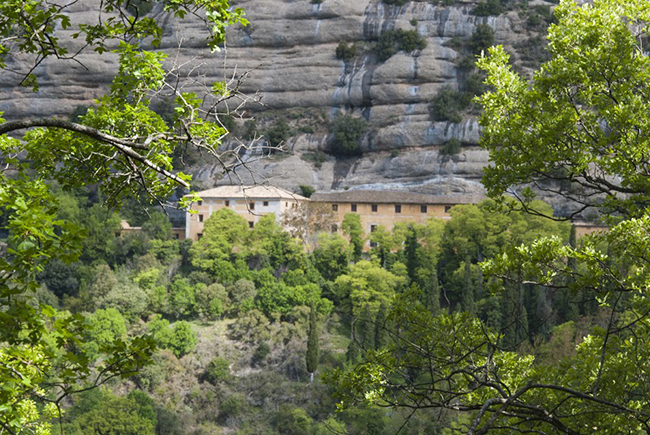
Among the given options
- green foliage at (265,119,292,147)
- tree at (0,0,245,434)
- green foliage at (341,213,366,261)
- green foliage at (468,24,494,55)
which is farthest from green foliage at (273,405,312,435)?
green foliage at (468,24,494,55)

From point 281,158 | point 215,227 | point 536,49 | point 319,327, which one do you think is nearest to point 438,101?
point 536,49

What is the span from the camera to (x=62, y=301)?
162 feet

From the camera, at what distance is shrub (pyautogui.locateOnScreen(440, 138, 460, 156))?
203 feet

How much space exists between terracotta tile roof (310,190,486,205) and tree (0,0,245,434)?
50048 mm

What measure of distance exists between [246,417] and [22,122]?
34.9 m

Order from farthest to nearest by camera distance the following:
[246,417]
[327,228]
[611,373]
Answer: [327,228] → [246,417] → [611,373]

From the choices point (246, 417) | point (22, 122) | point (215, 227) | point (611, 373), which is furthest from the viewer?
point (215, 227)

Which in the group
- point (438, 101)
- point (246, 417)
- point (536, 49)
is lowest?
point (246, 417)

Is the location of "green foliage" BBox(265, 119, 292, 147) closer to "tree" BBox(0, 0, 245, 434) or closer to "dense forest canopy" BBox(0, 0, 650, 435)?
"dense forest canopy" BBox(0, 0, 650, 435)

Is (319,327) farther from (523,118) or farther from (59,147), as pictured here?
(59,147)

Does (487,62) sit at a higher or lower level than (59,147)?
higher

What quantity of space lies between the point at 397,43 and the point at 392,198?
15.8 meters

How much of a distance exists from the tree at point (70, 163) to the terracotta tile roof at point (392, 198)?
50048mm

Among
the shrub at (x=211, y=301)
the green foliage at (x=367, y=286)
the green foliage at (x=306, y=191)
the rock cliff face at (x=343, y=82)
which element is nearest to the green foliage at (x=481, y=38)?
the rock cliff face at (x=343, y=82)
